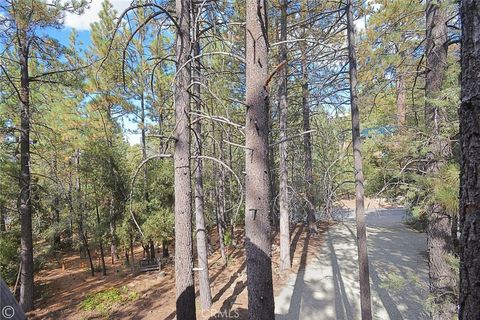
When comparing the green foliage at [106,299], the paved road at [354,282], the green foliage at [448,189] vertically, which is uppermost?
the green foliage at [448,189]

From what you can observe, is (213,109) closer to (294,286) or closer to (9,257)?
(294,286)

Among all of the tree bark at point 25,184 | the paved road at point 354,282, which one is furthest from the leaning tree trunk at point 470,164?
the tree bark at point 25,184

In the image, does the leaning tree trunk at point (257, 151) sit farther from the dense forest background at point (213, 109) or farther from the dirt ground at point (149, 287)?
the dirt ground at point (149, 287)

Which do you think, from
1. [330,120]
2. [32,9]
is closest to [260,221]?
[330,120]

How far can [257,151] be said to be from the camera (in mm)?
2375

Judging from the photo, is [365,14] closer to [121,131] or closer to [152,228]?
[152,228]

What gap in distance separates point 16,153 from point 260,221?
8045 millimetres

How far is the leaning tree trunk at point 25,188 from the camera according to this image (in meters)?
7.07

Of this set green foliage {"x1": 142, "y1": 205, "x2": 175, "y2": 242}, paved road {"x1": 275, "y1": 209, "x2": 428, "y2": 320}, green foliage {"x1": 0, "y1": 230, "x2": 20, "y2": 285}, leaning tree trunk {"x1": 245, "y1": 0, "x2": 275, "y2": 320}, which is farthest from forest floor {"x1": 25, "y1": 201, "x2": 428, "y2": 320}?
leaning tree trunk {"x1": 245, "y1": 0, "x2": 275, "y2": 320}

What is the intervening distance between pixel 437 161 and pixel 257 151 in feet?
11.0

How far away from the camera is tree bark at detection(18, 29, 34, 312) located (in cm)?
705

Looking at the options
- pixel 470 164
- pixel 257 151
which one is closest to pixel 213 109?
pixel 257 151

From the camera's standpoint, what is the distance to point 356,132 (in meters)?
5.14

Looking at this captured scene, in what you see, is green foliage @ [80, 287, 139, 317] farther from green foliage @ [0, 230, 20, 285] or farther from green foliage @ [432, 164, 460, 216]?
green foliage @ [432, 164, 460, 216]
